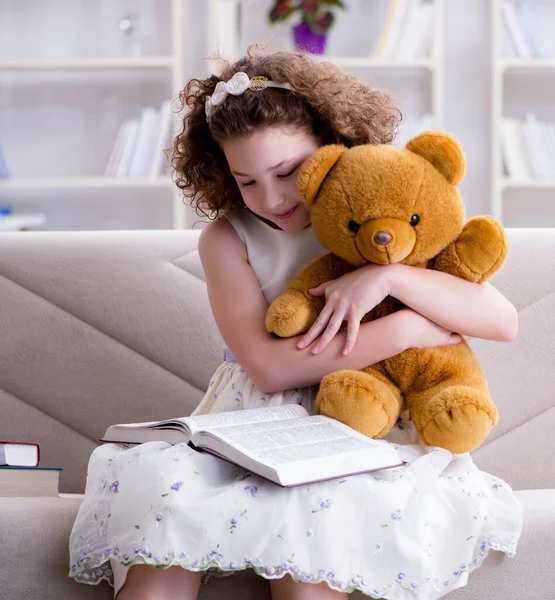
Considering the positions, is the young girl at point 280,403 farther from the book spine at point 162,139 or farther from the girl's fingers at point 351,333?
the book spine at point 162,139

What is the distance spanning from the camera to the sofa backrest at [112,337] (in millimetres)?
1631

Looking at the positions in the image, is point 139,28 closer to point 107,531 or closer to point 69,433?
point 69,433

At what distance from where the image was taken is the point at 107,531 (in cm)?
102

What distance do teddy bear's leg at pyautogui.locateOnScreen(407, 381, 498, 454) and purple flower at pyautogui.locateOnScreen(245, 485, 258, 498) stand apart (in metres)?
0.24

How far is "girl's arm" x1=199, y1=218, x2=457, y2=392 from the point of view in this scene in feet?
3.89

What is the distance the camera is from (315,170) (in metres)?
1.17

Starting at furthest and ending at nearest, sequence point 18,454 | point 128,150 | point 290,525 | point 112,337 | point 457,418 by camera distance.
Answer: point 128,150, point 112,337, point 18,454, point 457,418, point 290,525

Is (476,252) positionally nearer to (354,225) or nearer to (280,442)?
(354,225)

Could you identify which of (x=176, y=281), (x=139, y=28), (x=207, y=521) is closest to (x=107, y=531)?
(x=207, y=521)

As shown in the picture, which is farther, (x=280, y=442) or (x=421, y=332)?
(x=421, y=332)

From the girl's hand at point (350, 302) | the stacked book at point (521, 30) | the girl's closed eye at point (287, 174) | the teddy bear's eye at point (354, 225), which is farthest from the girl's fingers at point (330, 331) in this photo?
Answer: the stacked book at point (521, 30)

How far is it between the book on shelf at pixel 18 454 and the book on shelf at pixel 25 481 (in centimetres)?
2

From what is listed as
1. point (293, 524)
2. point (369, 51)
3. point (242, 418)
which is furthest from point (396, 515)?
point (369, 51)

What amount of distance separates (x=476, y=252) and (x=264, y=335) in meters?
Answer: 0.31
